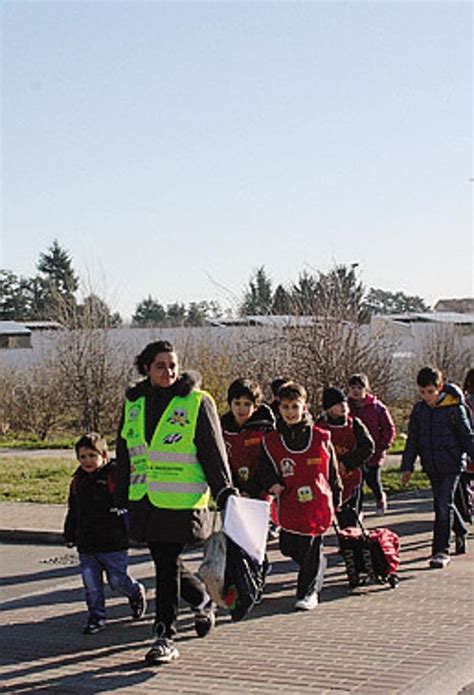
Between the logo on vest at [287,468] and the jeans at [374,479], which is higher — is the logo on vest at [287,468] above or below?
above

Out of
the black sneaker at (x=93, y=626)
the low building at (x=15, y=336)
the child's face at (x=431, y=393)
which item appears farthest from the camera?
the low building at (x=15, y=336)

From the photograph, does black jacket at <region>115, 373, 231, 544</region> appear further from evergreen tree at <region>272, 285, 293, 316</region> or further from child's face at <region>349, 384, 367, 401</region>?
evergreen tree at <region>272, 285, 293, 316</region>

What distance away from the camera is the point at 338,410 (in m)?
11.2

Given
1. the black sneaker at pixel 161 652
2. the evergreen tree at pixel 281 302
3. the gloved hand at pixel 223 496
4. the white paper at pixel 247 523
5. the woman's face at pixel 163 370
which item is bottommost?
the black sneaker at pixel 161 652

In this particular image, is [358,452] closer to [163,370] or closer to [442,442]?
[442,442]

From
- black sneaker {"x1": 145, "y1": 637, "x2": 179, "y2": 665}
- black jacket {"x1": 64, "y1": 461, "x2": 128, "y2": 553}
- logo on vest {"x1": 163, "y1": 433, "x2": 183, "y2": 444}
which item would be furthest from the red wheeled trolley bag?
logo on vest {"x1": 163, "y1": 433, "x2": 183, "y2": 444}

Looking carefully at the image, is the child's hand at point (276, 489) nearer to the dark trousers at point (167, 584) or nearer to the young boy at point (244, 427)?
the young boy at point (244, 427)

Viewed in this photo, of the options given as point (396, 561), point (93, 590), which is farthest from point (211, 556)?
point (396, 561)

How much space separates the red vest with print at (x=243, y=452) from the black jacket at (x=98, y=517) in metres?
1.79

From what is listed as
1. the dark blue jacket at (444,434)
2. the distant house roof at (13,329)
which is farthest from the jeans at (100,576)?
the distant house roof at (13,329)

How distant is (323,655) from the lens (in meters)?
8.08

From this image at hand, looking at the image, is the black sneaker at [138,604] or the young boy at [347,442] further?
the young boy at [347,442]

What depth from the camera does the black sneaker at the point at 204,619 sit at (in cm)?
872

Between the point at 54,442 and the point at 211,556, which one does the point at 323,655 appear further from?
the point at 54,442
